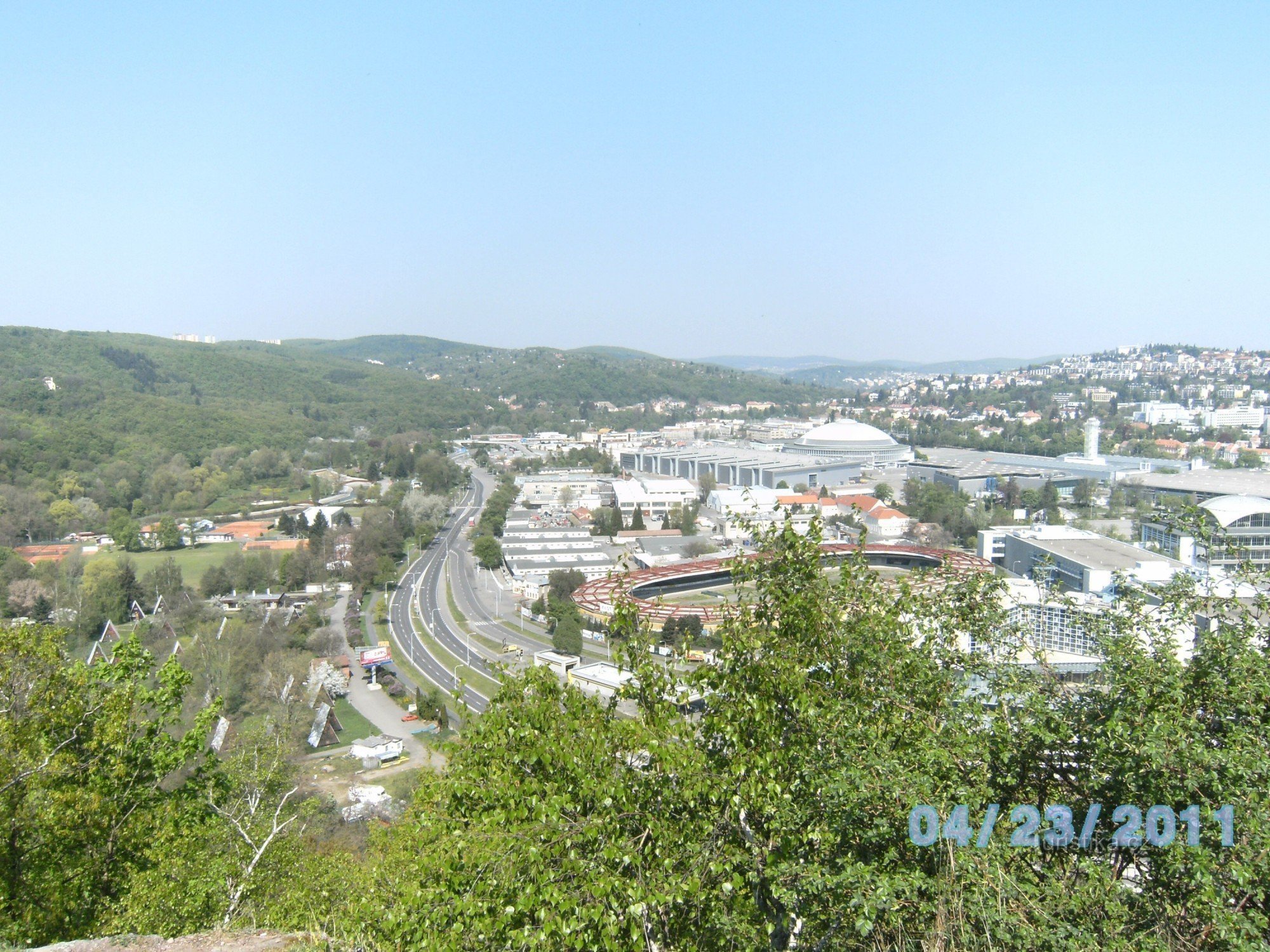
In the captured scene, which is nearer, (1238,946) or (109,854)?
(1238,946)

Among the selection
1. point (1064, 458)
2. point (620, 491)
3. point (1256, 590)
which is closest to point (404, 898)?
point (1256, 590)

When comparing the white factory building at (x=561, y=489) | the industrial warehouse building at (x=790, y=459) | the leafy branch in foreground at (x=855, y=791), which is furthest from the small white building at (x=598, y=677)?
the industrial warehouse building at (x=790, y=459)

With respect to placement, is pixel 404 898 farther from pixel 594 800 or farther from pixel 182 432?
pixel 182 432

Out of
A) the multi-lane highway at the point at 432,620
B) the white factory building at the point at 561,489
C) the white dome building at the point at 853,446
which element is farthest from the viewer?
the white dome building at the point at 853,446

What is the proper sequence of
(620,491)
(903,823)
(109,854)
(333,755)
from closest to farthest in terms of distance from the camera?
(903,823) < (109,854) < (333,755) < (620,491)

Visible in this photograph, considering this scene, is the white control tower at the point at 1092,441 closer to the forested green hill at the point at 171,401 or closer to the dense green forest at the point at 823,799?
the dense green forest at the point at 823,799

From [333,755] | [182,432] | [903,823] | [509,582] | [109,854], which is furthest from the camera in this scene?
[182,432]
